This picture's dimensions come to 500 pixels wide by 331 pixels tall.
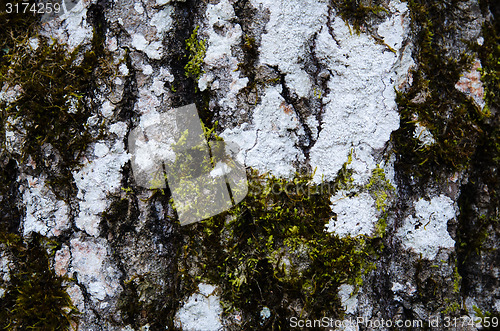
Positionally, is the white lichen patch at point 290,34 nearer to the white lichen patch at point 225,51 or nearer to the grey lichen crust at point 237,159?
the grey lichen crust at point 237,159

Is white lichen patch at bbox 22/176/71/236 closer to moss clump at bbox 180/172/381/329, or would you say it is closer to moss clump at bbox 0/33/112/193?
moss clump at bbox 0/33/112/193

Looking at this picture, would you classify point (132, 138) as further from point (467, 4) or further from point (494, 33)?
point (494, 33)

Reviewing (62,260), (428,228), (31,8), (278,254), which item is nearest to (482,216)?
(428,228)

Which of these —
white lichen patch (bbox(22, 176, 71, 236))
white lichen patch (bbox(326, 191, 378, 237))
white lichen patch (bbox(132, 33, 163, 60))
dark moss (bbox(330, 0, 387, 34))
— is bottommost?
white lichen patch (bbox(326, 191, 378, 237))

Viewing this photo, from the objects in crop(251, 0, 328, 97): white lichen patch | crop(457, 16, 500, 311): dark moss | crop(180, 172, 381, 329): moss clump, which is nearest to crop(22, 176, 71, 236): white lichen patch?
crop(180, 172, 381, 329): moss clump

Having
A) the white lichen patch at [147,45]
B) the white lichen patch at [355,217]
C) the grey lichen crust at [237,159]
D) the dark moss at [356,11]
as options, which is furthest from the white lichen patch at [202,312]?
the dark moss at [356,11]

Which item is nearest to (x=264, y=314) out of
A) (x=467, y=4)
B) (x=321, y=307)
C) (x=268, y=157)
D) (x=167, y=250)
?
(x=321, y=307)

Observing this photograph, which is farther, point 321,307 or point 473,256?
point 473,256
